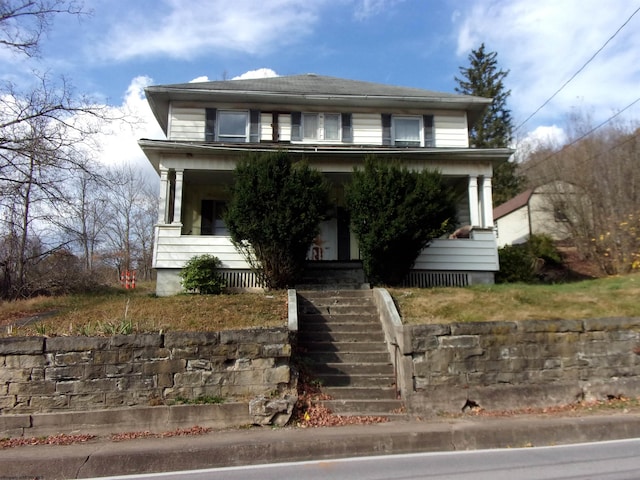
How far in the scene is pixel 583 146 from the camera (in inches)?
870

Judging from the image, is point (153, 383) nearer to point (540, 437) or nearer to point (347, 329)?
point (347, 329)

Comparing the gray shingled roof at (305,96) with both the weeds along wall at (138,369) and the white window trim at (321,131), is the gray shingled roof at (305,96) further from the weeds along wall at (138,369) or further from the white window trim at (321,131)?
the weeds along wall at (138,369)

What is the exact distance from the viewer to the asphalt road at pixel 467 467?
519cm

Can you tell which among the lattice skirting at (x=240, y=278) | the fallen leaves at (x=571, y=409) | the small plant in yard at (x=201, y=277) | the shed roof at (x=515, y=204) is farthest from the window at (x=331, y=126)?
the shed roof at (x=515, y=204)

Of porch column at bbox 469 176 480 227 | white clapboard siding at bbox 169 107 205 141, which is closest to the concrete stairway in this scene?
porch column at bbox 469 176 480 227

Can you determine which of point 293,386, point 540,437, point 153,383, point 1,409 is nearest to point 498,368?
point 540,437

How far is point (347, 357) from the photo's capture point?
28.0 feet

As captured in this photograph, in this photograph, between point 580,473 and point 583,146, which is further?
point 583,146

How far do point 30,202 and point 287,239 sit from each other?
8757mm

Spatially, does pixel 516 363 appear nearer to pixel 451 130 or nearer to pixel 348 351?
pixel 348 351

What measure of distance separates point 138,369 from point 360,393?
355 cm

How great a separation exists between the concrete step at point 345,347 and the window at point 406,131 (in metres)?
9.19

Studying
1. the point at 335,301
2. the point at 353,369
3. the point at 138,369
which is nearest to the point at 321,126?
the point at 335,301

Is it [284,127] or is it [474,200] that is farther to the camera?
[284,127]
